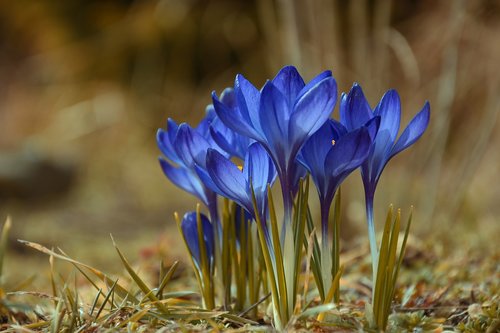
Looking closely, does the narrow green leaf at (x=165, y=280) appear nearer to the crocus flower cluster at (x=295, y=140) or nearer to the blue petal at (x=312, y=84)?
the crocus flower cluster at (x=295, y=140)

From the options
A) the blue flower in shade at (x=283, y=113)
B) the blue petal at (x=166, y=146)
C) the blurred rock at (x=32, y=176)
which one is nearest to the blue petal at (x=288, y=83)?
the blue flower in shade at (x=283, y=113)

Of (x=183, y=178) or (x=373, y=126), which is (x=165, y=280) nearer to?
(x=183, y=178)

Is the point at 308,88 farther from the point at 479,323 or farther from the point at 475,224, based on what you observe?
the point at 475,224

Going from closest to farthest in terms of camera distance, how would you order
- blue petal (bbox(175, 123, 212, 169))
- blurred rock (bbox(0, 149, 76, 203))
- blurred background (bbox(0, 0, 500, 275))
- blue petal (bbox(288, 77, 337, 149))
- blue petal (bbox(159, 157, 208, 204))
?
blue petal (bbox(288, 77, 337, 149))
blue petal (bbox(175, 123, 212, 169))
blue petal (bbox(159, 157, 208, 204))
blurred background (bbox(0, 0, 500, 275))
blurred rock (bbox(0, 149, 76, 203))

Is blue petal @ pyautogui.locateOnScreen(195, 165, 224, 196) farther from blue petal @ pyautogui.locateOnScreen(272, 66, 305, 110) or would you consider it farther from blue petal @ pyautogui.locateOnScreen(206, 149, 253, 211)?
blue petal @ pyautogui.locateOnScreen(272, 66, 305, 110)

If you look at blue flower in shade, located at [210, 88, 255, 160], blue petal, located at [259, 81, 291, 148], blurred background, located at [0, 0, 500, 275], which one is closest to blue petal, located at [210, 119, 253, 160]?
blue flower in shade, located at [210, 88, 255, 160]

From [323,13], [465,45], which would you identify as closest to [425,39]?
[465,45]

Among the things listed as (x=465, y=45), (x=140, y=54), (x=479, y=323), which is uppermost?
(x=140, y=54)
